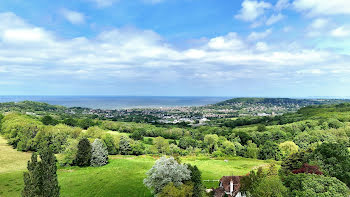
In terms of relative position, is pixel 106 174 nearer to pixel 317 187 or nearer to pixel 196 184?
pixel 196 184

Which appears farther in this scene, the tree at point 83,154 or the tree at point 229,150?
the tree at point 229,150

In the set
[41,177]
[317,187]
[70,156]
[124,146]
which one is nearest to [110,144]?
[124,146]

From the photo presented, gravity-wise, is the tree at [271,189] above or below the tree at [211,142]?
above

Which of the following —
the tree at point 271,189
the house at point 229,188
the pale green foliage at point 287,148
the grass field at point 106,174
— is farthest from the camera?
the pale green foliage at point 287,148

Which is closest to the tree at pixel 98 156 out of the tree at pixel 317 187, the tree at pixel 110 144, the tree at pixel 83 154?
the tree at pixel 83 154

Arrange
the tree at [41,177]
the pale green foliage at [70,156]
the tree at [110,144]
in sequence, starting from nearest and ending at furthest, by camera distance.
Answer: the tree at [41,177] < the pale green foliage at [70,156] < the tree at [110,144]

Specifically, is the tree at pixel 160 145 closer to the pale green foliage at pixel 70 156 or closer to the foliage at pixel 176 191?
the pale green foliage at pixel 70 156

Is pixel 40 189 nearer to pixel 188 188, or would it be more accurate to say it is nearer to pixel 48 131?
pixel 188 188
